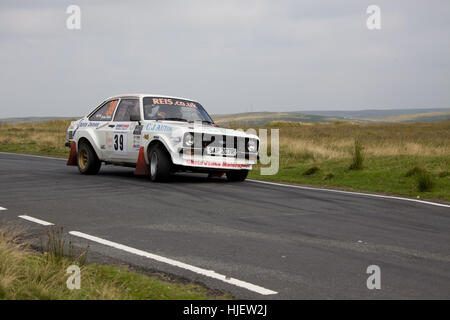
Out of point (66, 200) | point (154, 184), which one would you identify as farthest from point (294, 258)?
point (154, 184)

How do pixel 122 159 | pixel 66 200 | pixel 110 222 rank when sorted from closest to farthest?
pixel 110 222, pixel 66 200, pixel 122 159

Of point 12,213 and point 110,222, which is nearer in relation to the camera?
point 110,222

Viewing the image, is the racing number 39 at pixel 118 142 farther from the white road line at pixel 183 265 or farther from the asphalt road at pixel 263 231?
the white road line at pixel 183 265

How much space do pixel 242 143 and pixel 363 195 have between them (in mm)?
2840

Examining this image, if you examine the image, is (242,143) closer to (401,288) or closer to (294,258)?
(294,258)

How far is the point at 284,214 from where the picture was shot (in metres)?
8.69

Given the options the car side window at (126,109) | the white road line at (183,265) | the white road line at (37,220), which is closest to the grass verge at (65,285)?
the white road line at (183,265)

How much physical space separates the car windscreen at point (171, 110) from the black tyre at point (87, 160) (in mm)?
1962

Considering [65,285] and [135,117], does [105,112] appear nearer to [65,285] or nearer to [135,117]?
[135,117]

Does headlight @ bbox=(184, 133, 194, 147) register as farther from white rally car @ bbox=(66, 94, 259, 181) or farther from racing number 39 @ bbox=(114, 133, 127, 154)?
racing number 39 @ bbox=(114, 133, 127, 154)

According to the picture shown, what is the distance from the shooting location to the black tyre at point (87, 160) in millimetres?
14070

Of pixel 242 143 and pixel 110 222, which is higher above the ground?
pixel 242 143
